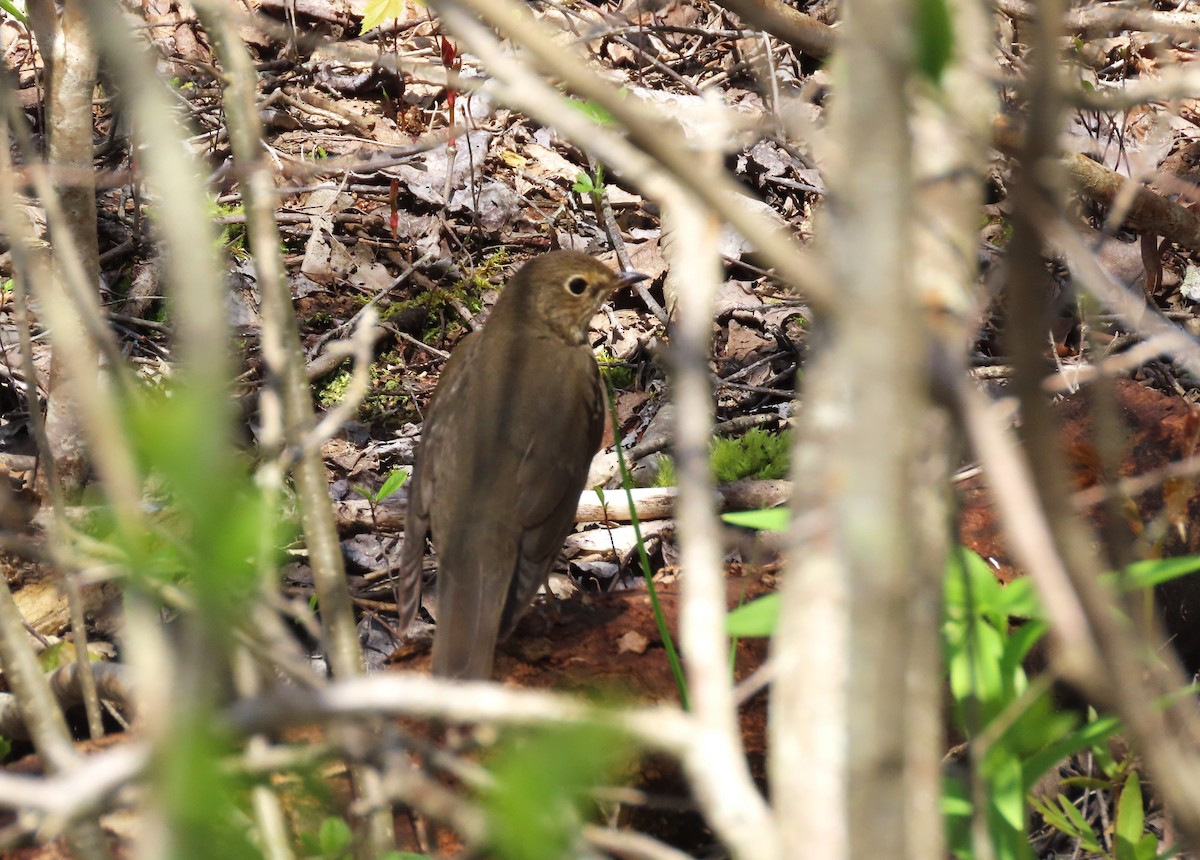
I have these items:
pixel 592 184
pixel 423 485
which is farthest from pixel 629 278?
pixel 592 184

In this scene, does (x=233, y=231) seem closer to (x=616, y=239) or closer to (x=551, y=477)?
(x=616, y=239)

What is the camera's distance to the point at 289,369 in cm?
217

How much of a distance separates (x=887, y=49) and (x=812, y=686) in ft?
1.78

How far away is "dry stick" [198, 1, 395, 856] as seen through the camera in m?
2.02

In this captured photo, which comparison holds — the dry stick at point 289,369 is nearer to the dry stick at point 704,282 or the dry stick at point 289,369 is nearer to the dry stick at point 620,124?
the dry stick at point 620,124

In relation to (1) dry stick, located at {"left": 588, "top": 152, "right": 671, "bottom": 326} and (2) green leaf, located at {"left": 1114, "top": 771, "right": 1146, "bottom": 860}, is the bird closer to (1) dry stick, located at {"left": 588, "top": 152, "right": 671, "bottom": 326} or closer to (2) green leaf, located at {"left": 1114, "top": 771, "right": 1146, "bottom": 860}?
(1) dry stick, located at {"left": 588, "top": 152, "right": 671, "bottom": 326}

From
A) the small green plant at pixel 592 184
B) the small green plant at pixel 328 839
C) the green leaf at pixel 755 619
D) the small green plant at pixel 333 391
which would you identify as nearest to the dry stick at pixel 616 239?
the small green plant at pixel 592 184

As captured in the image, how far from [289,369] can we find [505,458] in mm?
2002

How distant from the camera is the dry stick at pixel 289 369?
2018mm

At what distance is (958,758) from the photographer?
3049 mm

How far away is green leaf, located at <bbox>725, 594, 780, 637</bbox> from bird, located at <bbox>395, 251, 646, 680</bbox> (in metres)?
1.73

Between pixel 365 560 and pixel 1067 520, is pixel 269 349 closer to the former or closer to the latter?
pixel 1067 520

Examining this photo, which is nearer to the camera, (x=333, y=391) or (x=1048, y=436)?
(x=1048, y=436)

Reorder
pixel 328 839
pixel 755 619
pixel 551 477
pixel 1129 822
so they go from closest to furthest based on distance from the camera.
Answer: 1. pixel 755 619
2. pixel 328 839
3. pixel 1129 822
4. pixel 551 477
